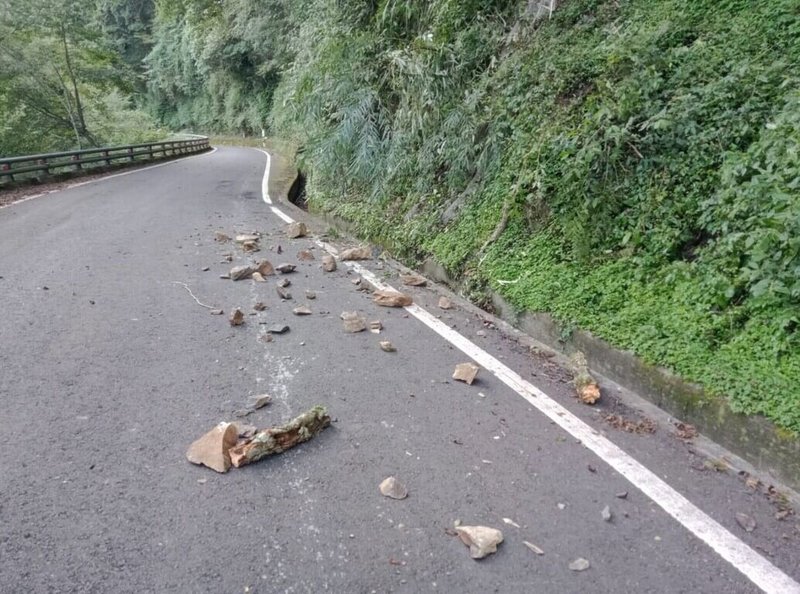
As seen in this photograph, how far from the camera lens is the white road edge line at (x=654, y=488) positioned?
6.98 ft

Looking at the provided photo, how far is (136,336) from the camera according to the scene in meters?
4.29

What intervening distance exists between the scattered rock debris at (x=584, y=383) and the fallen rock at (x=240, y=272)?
361 cm

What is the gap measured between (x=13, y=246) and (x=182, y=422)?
5689mm

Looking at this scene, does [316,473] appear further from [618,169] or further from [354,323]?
[618,169]

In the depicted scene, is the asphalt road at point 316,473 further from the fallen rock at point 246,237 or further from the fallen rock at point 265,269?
the fallen rock at point 246,237

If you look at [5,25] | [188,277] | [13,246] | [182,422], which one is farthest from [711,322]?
[5,25]

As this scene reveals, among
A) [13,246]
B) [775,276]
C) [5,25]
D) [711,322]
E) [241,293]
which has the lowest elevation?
[13,246]

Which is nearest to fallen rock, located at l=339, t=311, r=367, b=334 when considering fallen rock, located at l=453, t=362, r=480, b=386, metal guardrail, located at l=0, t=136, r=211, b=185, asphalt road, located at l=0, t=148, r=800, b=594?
→ asphalt road, located at l=0, t=148, r=800, b=594

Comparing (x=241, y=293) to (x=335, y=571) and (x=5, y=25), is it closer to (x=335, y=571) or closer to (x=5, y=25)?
(x=335, y=571)

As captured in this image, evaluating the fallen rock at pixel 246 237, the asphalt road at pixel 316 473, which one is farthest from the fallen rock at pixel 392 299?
the fallen rock at pixel 246 237

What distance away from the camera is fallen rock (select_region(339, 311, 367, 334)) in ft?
14.8

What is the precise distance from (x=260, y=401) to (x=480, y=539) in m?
1.64

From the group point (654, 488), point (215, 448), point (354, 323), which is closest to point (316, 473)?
point (215, 448)

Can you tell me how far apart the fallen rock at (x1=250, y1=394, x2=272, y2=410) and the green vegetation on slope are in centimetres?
231
